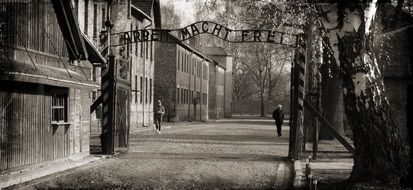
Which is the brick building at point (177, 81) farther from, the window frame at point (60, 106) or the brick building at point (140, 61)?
the window frame at point (60, 106)

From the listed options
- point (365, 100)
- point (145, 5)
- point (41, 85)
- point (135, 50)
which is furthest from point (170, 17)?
point (365, 100)

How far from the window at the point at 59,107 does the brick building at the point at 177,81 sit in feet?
112

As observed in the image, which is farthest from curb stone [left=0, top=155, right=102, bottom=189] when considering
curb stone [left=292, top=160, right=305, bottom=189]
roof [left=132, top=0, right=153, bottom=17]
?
Answer: roof [left=132, top=0, right=153, bottom=17]

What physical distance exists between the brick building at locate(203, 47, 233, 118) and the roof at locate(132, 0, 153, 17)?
121 ft

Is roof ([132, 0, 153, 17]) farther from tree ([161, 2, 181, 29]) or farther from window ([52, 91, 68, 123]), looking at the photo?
tree ([161, 2, 181, 29])

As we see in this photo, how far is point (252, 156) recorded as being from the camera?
809 inches

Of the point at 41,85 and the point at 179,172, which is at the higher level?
the point at 41,85

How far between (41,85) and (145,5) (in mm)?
32809

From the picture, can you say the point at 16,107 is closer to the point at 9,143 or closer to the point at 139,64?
the point at 9,143

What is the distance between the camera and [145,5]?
4869 cm

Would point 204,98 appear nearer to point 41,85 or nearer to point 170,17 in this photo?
point 170,17

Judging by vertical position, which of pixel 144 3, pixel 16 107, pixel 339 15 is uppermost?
pixel 144 3

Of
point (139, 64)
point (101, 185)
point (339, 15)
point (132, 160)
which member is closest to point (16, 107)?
point (101, 185)

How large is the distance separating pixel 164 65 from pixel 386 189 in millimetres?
46611
